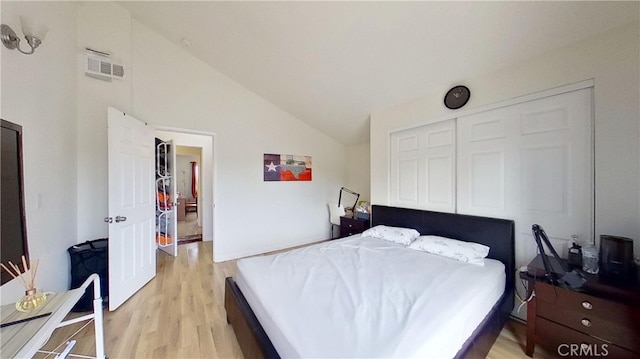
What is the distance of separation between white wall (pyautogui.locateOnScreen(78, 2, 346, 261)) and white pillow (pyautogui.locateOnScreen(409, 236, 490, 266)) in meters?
2.57

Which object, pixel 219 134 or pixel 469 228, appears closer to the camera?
pixel 469 228

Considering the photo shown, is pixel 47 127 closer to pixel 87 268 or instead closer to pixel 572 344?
pixel 87 268

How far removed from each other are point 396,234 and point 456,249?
26.0 inches

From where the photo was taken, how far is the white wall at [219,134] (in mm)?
2773

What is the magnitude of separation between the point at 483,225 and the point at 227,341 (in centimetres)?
250

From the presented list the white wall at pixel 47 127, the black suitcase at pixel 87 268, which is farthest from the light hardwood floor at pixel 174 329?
the white wall at pixel 47 127

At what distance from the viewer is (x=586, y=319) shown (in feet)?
4.65

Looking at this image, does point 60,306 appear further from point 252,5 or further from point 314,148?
point 314,148

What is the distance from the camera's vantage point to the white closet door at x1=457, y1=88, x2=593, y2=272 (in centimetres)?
178

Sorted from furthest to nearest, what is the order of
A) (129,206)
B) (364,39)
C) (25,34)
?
1. (129,206)
2. (364,39)
3. (25,34)

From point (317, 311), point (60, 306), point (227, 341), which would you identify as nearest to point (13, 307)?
point (60, 306)

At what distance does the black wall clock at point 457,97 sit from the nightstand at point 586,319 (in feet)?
5.47

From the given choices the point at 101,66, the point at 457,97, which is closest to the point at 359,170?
the point at 457,97

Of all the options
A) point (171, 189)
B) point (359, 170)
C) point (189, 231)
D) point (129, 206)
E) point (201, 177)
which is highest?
point (359, 170)
